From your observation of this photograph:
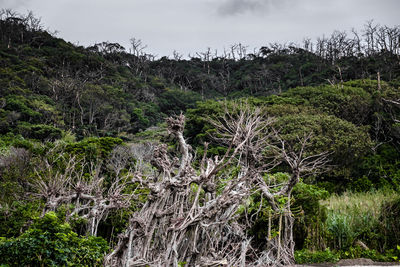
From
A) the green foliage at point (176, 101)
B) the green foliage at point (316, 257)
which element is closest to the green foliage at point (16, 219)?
the green foliage at point (316, 257)

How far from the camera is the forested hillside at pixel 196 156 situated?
11.9 feet

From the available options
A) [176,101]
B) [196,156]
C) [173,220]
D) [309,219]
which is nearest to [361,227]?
[309,219]

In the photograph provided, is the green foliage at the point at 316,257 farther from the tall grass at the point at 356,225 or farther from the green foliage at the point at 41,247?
the green foliage at the point at 41,247

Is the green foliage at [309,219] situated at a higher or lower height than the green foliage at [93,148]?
lower

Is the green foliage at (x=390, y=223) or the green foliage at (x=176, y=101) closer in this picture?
the green foliage at (x=390, y=223)

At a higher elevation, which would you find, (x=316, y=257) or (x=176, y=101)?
(x=176, y=101)

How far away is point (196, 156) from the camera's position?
364 inches

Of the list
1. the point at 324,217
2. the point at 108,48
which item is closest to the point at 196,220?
the point at 324,217

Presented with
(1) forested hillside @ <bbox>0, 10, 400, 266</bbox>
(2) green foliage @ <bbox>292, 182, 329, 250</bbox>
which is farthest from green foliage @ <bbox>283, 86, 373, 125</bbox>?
(2) green foliage @ <bbox>292, 182, 329, 250</bbox>

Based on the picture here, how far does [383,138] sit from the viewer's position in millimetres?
18859

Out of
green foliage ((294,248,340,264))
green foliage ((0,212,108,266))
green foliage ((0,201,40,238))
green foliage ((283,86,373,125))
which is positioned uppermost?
green foliage ((283,86,373,125))

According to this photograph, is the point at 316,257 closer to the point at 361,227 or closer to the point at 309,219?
the point at 309,219

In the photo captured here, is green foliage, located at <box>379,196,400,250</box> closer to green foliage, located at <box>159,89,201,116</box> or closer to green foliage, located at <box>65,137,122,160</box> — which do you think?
green foliage, located at <box>65,137,122,160</box>

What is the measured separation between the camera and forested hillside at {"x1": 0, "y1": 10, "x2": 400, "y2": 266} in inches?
142
